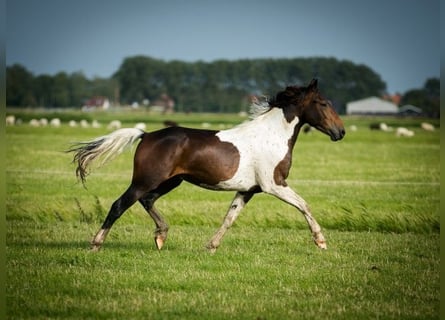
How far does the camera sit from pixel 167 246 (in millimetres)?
12719

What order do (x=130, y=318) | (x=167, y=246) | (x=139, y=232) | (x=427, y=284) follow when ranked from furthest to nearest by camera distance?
1. (x=139, y=232)
2. (x=167, y=246)
3. (x=427, y=284)
4. (x=130, y=318)

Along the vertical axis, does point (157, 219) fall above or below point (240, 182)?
below

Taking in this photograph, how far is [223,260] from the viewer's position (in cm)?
1143

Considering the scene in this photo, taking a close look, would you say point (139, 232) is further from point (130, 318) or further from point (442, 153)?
point (442, 153)

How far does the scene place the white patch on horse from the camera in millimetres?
11961

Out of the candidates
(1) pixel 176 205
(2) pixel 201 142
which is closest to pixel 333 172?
(1) pixel 176 205

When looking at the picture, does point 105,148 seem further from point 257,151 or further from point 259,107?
point 259,107

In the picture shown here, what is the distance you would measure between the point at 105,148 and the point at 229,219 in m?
2.41

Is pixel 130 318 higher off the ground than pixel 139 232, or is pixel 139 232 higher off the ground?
pixel 130 318

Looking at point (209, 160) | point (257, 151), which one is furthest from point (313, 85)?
point (209, 160)

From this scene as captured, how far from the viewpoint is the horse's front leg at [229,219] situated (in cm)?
1222

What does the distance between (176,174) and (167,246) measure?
5.01 ft

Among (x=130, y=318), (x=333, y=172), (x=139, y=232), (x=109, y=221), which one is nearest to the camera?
(x=130, y=318)

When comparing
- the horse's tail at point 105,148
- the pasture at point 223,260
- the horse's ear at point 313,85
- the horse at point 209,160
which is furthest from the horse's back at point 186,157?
the horse's ear at point 313,85
